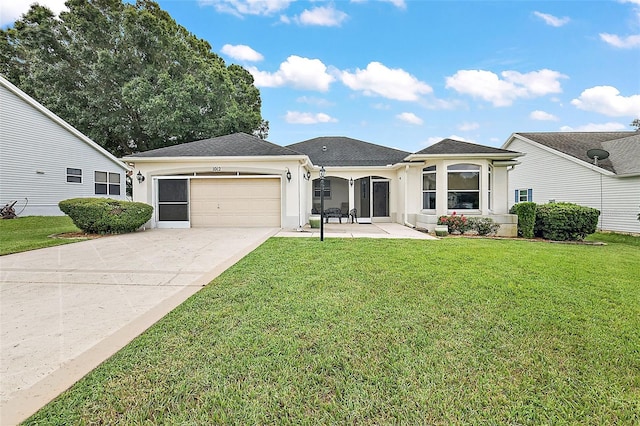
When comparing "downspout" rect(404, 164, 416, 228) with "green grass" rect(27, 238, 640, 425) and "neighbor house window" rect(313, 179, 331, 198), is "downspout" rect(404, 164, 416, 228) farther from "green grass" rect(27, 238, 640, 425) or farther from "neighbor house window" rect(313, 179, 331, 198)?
"green grass" rect(27, 238, 640, 425)

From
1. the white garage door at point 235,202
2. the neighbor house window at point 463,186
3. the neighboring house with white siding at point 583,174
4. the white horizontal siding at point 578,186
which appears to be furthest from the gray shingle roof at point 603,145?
the white garage door at point 235,202

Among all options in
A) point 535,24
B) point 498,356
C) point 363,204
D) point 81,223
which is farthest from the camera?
point 363,204

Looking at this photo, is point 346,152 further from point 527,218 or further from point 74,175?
point 74,175

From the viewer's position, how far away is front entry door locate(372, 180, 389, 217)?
1689 cm

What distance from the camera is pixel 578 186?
15289 mm

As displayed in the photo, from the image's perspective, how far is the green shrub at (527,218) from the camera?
10.8m

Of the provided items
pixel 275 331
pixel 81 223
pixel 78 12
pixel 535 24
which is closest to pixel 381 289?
pixel 275 331

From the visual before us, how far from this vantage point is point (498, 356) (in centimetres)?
281

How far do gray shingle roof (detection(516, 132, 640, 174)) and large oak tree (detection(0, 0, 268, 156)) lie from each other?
2000 cm

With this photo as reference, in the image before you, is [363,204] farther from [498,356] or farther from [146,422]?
[146,422]

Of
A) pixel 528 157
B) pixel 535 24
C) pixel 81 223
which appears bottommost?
pixel 81 223

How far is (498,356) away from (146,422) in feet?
9.46

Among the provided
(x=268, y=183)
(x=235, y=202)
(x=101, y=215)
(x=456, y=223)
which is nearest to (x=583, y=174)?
(x=456, y=223)

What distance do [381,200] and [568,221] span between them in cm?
833
